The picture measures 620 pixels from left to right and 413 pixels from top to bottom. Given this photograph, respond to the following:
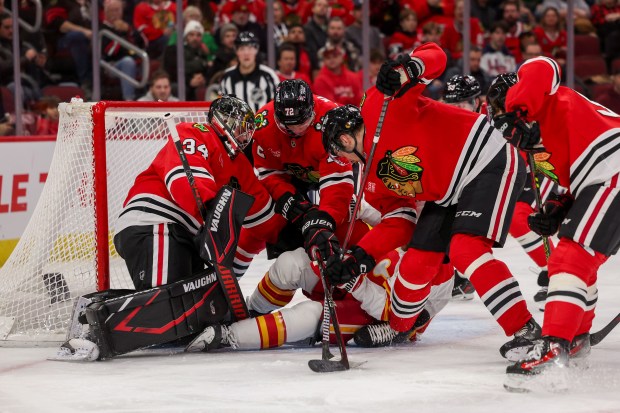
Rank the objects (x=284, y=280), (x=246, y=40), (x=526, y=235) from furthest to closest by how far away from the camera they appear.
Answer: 1. (x=246, y=40)
2. (x=526, y=235)
3. (x=284, y=280)

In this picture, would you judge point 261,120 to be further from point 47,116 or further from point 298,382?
point 47,116

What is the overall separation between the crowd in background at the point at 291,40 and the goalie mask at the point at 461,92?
2.37 meters

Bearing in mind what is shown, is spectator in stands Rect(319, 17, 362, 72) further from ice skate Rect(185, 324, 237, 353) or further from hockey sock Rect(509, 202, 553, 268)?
ice skate Rect(185, 324, 237, 353)

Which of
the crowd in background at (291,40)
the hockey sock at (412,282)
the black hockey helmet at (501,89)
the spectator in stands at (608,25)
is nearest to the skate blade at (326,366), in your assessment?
the hockey sock at (412,282)

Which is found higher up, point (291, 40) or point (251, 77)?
point (291, 40)

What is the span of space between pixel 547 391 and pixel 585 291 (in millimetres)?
319

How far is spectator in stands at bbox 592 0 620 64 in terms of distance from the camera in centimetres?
807

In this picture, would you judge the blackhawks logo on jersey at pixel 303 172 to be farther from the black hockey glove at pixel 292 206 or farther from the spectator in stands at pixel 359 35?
the spectator in stands at pixel 359 35

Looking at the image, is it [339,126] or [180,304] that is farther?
[180,304]

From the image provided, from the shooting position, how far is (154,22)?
8.14 m

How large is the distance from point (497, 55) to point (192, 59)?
225cm

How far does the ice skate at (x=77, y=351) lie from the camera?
Result: 3508 millimetres

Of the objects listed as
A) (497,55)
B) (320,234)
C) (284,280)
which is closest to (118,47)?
(497,55)

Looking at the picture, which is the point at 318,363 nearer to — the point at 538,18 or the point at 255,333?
the point at 255,333
